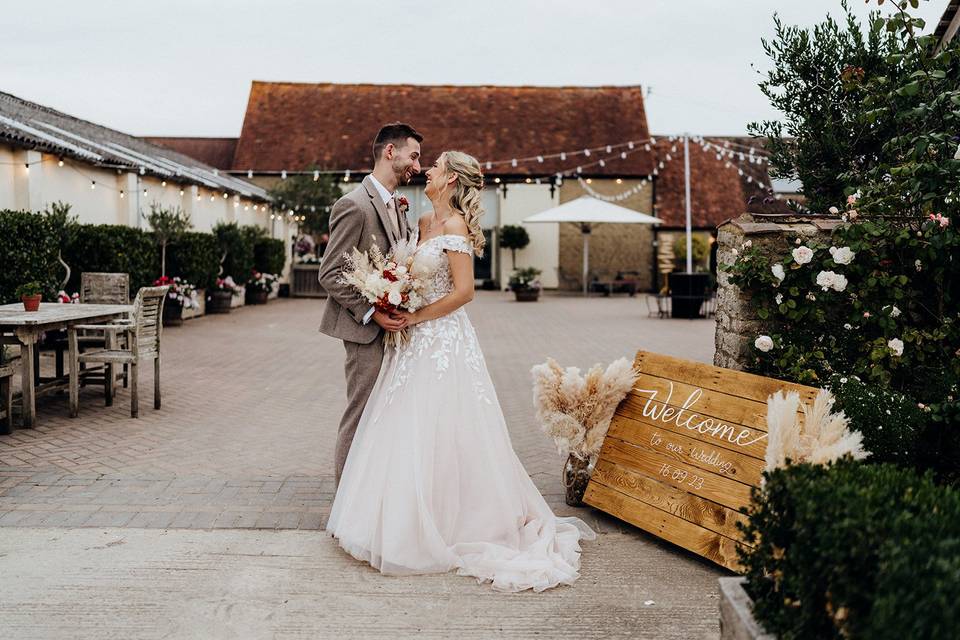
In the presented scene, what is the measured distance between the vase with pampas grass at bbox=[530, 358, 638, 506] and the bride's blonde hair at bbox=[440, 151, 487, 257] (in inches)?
37.3

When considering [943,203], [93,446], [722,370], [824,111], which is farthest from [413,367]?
[824,111]

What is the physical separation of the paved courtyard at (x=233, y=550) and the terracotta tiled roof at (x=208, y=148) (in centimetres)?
2849

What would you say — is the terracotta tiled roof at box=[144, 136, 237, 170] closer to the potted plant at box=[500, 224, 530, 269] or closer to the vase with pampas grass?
the potted plant at box=[500, 224, 530, 269]

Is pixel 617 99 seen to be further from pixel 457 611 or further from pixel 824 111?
pixel 457 611

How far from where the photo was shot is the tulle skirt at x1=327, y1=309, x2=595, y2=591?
3697 millimetres

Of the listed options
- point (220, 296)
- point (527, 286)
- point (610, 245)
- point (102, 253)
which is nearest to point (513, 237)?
point (610, 245)

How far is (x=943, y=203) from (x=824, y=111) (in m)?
3.07

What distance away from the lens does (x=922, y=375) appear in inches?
186

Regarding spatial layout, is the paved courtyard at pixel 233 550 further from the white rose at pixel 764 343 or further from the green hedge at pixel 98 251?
the green hedge at pixel 98 251

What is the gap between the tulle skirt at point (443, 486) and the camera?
370cm

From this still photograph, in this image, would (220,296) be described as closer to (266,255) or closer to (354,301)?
(266,255)

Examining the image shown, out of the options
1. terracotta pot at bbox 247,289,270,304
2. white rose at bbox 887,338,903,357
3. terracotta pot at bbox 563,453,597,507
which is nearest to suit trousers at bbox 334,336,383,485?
terracotta pot at bbox 563,453,597,507

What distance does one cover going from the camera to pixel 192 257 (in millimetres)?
15914

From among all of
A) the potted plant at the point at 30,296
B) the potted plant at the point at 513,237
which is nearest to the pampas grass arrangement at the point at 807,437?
the potted plant at the point at 30,296
